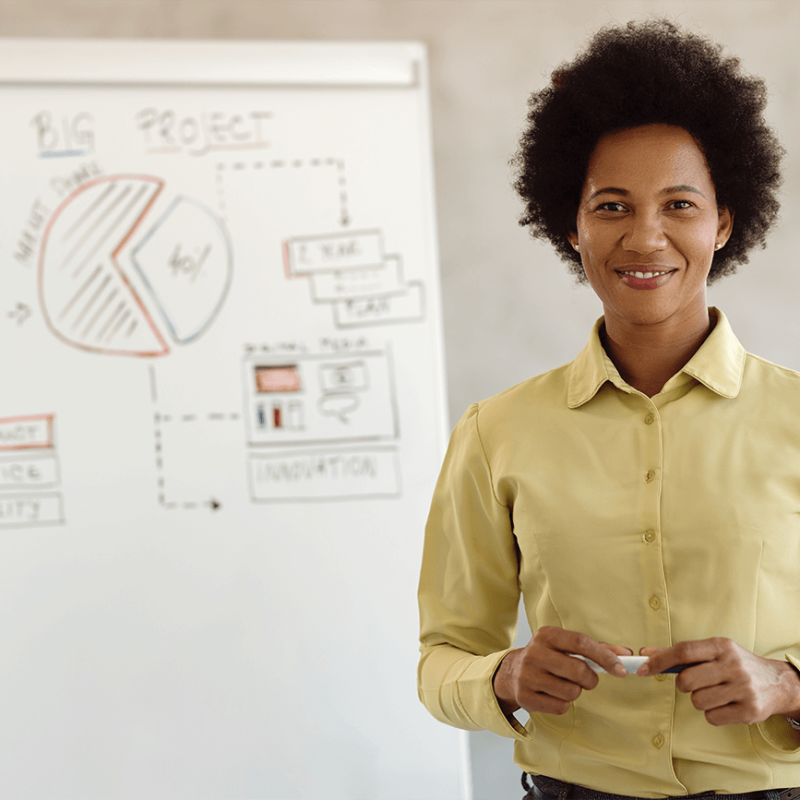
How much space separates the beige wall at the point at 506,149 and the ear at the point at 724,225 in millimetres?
859

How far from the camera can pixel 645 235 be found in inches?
33.7

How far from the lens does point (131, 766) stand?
154 centimetres

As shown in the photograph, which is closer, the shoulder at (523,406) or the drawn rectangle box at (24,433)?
the shoulder at (523,406)

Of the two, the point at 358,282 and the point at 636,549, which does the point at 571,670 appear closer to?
the point at 636,549

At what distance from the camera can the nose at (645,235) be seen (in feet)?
2.80

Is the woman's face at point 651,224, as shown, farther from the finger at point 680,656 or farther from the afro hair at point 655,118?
the finger at point 680,656

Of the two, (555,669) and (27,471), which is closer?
(555,669)

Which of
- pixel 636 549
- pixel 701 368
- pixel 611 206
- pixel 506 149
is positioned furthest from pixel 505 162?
pixel 636 549

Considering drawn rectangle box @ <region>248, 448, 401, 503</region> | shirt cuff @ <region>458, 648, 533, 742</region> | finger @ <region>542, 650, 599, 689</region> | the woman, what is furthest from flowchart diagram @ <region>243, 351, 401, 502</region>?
finger @ <region>542, 650, 599, 689</region>

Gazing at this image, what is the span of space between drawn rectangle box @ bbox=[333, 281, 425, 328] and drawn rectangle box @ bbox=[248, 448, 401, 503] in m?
0.26

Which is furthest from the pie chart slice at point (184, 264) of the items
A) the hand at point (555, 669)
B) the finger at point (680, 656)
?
the finger at point (680, 656)

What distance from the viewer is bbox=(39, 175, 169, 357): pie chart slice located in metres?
1.55

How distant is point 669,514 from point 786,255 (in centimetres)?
122

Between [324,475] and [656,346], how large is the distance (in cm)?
83
